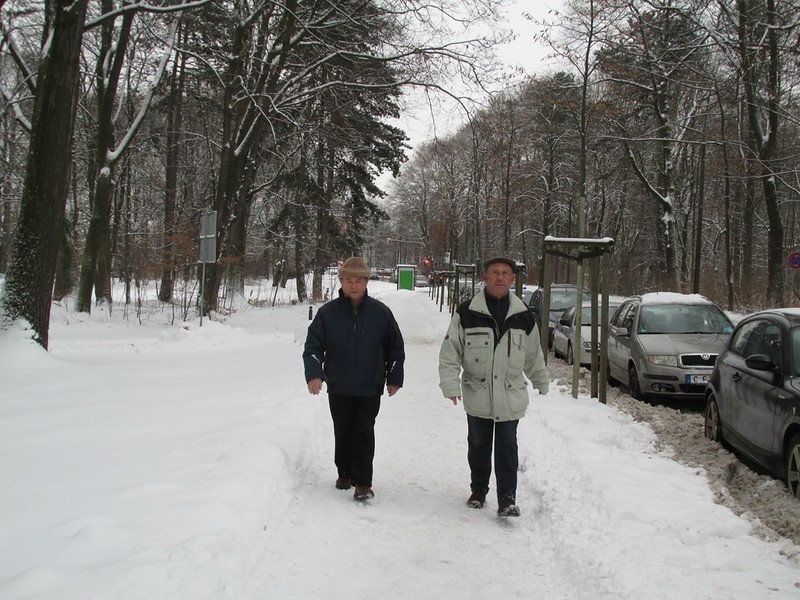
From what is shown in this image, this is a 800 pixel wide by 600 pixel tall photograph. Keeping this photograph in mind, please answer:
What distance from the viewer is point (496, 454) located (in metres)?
4.79

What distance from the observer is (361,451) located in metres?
4.95

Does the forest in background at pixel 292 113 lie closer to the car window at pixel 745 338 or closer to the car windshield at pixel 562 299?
the car windshield at pixel 562 299

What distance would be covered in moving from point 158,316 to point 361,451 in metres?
15.8

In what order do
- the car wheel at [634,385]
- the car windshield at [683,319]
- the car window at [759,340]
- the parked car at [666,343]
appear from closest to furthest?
the car window at [759,340], the parked car at [666,343], the car wheel at [634,385], the car windshield at [683,319]

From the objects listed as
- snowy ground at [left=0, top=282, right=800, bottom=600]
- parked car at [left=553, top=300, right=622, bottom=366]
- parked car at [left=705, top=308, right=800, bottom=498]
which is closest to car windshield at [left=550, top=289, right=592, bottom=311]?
parked car at [left=553, top=300, right=622, bottom=366]

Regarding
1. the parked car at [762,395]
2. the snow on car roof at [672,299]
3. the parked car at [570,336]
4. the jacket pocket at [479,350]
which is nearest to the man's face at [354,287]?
the jacket pocket at [479,350]

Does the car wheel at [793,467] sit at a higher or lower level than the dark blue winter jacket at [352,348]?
lower

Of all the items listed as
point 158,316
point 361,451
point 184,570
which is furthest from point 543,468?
point 158,316

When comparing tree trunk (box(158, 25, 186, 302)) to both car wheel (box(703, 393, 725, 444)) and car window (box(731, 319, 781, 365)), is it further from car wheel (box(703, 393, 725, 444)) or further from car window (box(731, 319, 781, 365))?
car window (box(731, 319, 781, 365))

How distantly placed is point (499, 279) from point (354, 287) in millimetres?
1123

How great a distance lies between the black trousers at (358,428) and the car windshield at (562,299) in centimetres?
1300

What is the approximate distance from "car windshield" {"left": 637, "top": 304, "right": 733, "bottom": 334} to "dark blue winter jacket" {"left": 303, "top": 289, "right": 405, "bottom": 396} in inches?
254

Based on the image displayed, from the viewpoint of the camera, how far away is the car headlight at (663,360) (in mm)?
9055

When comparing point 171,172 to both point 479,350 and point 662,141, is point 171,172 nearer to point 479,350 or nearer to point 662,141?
point 662,141
